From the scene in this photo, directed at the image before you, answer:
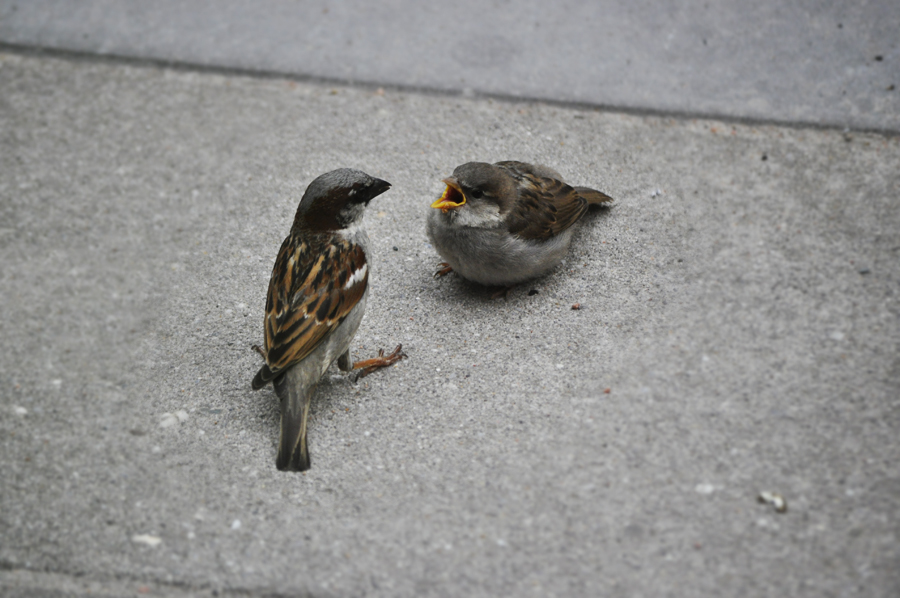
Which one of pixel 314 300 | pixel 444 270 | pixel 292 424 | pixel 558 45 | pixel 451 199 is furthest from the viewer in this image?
pixel 558 45

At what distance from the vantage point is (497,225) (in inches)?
151

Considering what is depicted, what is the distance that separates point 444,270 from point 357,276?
853 mm

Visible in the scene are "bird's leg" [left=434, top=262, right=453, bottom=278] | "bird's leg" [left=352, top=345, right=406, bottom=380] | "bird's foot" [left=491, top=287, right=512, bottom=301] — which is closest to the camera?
"bird's leg" [left=352, top=345, right=406, bottom=380]

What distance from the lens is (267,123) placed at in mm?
5301

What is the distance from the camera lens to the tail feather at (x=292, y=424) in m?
3.17

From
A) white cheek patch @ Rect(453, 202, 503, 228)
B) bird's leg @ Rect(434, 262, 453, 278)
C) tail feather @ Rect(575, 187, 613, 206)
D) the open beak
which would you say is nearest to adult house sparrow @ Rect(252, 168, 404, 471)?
the open beak

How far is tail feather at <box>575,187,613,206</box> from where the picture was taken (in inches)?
168

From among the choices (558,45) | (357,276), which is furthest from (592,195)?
(558,45)

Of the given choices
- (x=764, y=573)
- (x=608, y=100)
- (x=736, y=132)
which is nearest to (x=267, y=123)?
(x=608, y=100)

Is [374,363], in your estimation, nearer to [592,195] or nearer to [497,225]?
[497,225]

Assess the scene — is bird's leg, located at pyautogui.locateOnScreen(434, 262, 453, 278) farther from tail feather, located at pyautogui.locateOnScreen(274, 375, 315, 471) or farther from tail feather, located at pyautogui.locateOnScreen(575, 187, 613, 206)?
tail feather, located at pyautogui.locateOnScreen(274, 375, 315, 471)

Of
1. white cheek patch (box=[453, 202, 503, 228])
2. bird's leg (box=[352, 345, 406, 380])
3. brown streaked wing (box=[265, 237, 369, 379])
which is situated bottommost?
bird's leg (box=[352, 345, 406, 380])

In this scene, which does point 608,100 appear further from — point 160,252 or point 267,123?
point 160,252

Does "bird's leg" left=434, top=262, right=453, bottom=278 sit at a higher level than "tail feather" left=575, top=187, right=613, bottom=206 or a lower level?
lower
